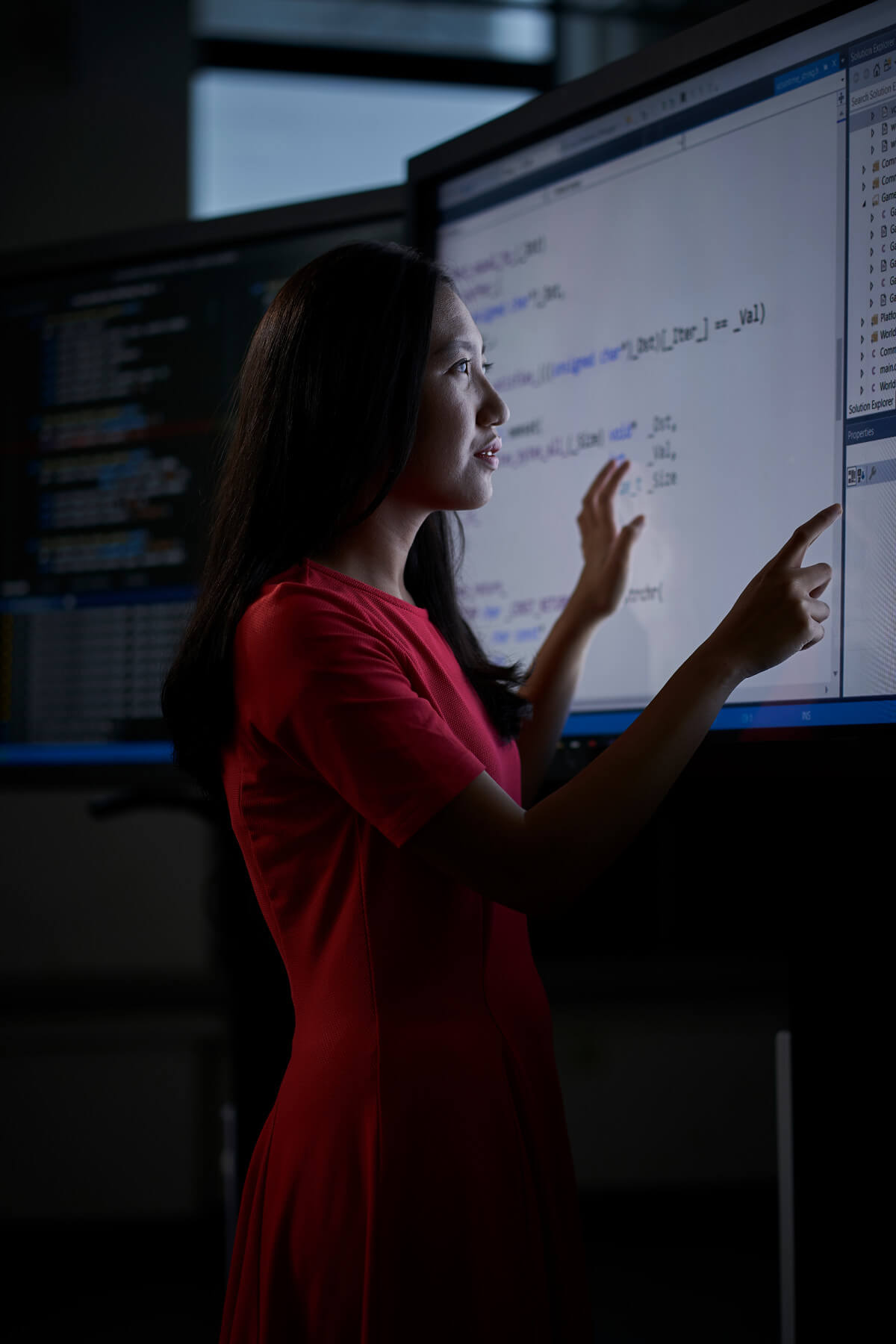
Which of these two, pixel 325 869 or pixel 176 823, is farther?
pixel 176 823

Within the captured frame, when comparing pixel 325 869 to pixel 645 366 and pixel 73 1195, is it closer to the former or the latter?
pixel 645 366

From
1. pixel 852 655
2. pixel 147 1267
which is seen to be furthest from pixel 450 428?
pixel 147 1267

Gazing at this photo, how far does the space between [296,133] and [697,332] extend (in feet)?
6.28

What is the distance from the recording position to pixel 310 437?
94cm

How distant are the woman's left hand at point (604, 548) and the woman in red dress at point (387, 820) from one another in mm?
187

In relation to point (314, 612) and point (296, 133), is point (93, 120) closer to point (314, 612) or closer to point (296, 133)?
point (296, 133)

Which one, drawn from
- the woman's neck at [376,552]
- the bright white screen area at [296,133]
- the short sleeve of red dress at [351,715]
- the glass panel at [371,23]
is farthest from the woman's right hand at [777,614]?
the glass panel at [371,23]

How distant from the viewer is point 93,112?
2.60m

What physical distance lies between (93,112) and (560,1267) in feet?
8.49

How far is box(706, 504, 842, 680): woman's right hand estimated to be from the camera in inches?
33.1

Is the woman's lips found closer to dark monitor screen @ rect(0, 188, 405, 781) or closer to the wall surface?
dark monitor screen @ rect(0, 188, 405, 781)

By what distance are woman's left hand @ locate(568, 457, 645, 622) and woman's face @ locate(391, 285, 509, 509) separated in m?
0.18

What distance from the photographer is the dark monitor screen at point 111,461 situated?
1.64 metres

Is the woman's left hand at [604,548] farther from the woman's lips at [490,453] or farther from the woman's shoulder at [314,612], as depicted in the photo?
the woman's shoulder at [314,612]
